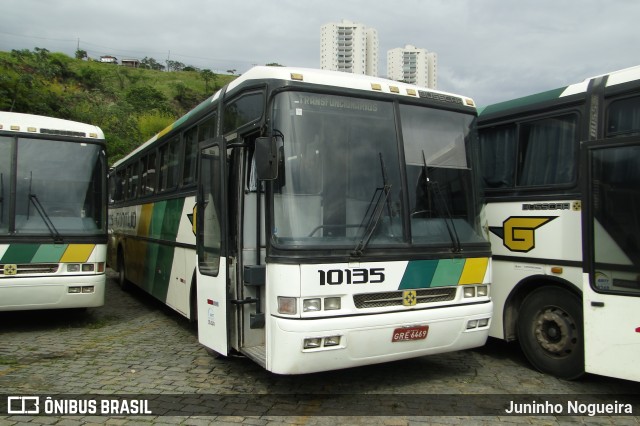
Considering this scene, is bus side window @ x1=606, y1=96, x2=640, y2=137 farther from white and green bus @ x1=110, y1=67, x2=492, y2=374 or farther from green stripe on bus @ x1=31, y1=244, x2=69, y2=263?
green stripe on bus @ x1=31, y1=244, x2=69, y2=263

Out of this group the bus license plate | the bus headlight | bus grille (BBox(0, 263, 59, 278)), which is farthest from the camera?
bus grille (BBox(0, 263, 59, 278))

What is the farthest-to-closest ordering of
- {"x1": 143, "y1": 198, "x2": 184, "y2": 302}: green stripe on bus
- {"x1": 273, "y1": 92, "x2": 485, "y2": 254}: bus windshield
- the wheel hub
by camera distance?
{"x1": 143, "y1": 198, "x2": 184, "y2": 302}: green stripe on bus → the wheel hub → {"x1": 273, "y1": 92, "x2": 485, "y2": 254}: bus windshield

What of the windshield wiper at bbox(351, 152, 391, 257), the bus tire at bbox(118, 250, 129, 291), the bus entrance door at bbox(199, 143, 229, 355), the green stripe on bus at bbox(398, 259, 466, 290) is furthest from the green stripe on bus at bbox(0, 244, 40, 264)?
the green stripe on bus at bbox(398, 259, 466, 290)

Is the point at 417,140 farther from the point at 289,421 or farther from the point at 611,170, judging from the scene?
the point at 289,421

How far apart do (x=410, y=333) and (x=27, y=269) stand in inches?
229

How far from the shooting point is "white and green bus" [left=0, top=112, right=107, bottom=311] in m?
7.65

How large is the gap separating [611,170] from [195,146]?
517 centimetres

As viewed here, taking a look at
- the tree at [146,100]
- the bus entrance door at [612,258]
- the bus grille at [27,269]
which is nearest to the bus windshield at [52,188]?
the bus grille at [27,269]

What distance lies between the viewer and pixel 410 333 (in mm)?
4965

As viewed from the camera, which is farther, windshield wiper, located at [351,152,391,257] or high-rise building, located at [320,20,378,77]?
high-rise building, located at [320,20,378,77]

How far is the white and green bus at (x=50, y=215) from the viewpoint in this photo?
25.1 ft

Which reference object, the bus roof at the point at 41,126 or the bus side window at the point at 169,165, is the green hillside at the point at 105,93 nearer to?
the bus roof at the point at 41,126

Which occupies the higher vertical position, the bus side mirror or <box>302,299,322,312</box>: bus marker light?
the bus side mirror

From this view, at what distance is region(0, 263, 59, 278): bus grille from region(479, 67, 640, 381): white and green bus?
631 centimetres
